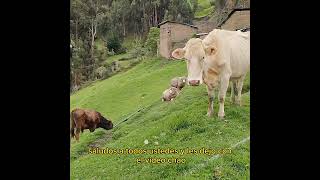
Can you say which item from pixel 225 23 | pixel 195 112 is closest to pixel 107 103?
pixel 195 112

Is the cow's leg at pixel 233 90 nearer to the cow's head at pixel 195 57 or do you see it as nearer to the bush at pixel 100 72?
the cow's head at pixel 195 57

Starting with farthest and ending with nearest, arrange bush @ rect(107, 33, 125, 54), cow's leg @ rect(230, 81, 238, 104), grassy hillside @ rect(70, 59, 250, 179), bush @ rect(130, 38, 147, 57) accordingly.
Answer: bush @ rect(130, 38, 147, 57), bush @ rect(107, 33, 125, 54), cow's leg @ rect(230, 81, 238, 104), grassy hillside @ rect(70, 59, 250, 179)

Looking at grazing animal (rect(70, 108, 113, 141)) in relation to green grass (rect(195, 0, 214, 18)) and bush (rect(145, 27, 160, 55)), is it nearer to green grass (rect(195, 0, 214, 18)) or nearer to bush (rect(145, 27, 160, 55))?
bush (rect(145, 27, 160, 55))

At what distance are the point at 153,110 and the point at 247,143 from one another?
1.71 meters

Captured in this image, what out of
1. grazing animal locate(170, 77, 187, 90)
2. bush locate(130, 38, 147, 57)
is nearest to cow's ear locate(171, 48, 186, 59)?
grazing animal locate(170, 77, 187, 90)

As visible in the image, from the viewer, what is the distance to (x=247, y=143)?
35.7ft

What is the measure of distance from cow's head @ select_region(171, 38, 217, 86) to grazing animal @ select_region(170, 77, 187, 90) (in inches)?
9.6

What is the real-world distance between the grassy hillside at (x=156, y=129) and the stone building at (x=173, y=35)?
0.74 ft

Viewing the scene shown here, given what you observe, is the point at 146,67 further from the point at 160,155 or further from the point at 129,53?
the point at 160,155

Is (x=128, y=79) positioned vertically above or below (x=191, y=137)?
above

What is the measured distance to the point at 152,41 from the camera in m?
11.9

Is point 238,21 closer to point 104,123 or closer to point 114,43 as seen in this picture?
point 114,43

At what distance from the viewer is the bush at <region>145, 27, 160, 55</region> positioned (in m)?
11.8

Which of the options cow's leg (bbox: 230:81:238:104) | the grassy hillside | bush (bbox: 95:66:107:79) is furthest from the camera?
bush (bbox: 95:66:107:79)
